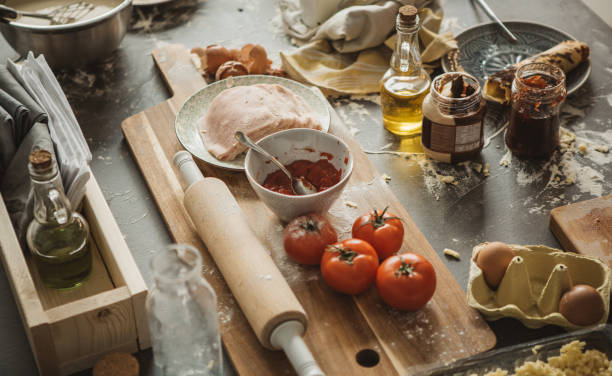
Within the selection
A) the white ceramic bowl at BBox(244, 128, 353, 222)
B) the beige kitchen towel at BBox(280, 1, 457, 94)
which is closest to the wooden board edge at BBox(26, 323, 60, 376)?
the white ceramic bowl at BBox(244, 128, 353, 222)

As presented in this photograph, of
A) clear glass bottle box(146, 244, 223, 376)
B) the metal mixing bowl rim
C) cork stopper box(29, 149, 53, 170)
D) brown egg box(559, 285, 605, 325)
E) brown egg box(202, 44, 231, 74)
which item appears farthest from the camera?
brown egg box(202, 44, 231, 74)

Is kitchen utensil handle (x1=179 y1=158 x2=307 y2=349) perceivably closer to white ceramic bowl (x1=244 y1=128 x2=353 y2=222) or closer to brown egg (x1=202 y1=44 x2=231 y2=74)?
white ceramic bowl (x1=244 y1=128 x2=353 y2=222)

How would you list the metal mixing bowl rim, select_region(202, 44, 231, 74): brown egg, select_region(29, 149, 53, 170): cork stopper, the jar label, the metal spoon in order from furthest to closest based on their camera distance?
select_region(202, 44, 231, 74): brown egg
the metal mixing bowl rim
the jar label
the metal spoon
select_region(29, 149, 53, 170): cork stopper

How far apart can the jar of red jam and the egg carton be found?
1.15 feet

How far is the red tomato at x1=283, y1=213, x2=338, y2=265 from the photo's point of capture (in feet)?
4.41

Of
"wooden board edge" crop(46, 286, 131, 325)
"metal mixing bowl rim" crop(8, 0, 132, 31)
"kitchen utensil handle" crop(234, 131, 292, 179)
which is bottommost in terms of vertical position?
"wooden board edge" crop(46, 286, 131, 325)

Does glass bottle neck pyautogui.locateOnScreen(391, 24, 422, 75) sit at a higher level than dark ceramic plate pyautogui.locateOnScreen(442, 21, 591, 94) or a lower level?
higher

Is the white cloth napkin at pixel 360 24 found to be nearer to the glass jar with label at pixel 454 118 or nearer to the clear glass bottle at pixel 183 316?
the glass jar with label at pixel 454 118

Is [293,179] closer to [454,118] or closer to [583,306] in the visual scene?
[454,118]

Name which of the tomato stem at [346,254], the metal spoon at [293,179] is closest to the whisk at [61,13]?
the metal spoon at [293,179]

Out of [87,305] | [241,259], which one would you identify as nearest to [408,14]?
[241,259]

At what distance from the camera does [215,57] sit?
1847mm

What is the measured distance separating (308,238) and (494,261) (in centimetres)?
32

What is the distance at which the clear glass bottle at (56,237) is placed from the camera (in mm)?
1167
